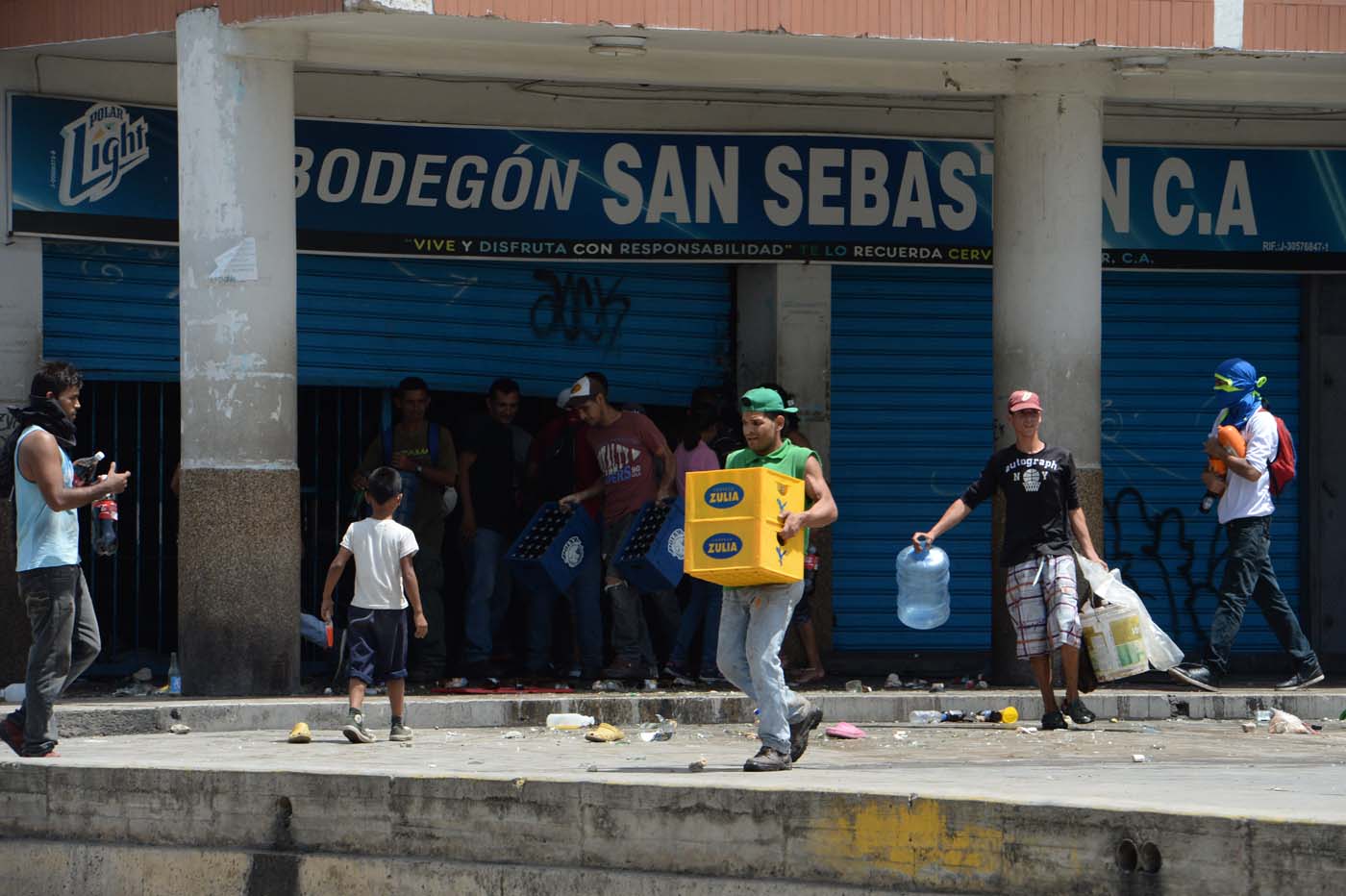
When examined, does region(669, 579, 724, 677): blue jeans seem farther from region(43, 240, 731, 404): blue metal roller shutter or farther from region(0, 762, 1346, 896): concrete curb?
region(0, 762, 1346, 896): concrete curb

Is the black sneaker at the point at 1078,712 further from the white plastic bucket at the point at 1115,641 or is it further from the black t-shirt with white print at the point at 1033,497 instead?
the black t-shirt with white print at the point at 1033,497

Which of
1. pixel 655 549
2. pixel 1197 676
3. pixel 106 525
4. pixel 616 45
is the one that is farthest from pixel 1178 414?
pixel 106 525

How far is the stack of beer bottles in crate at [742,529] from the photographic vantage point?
25.8ft

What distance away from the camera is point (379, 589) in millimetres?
9789

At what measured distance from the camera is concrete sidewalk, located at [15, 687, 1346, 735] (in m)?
10.6

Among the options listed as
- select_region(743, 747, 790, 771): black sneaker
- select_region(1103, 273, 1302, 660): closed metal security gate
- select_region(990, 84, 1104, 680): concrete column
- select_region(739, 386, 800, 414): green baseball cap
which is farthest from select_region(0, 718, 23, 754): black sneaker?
select_region(1103, 273, 1302, 660): closed metal security gate

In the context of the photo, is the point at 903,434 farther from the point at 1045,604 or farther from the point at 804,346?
the point at 1045,604

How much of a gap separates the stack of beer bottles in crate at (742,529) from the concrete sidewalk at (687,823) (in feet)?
2.51

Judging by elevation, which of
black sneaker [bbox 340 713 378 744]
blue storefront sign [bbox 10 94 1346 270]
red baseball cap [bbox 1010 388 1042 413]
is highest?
blue storefront sign [bbox 10 94 1346 270]

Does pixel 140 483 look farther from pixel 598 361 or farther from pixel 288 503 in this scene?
pixel 598 361

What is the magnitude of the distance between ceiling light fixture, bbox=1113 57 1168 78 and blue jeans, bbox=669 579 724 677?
3.94 meters

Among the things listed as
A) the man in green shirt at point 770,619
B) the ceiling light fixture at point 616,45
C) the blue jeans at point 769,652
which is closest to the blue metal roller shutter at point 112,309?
the ceiling light fixture at point 616,45

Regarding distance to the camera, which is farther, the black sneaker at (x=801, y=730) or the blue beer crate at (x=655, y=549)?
the blue beer crate at (x=655, y=549)

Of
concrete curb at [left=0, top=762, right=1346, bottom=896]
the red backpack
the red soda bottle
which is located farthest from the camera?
the red backpack
